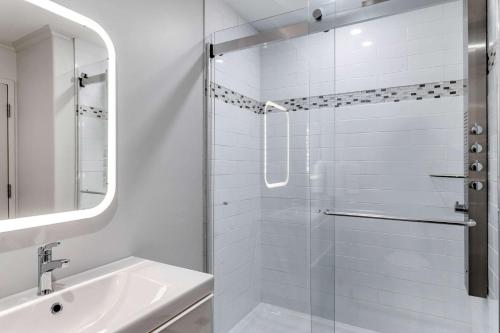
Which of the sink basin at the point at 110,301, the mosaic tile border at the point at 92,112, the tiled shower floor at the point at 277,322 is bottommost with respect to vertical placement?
the tiled shower floor at the point at 277,322

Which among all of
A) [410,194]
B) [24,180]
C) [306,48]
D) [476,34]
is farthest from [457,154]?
[24,180]

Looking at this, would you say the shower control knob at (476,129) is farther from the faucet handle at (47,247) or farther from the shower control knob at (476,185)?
the faucet handle at (47,247)

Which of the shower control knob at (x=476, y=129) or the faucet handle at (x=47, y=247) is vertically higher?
the shower control knob at (x=476, y=129)

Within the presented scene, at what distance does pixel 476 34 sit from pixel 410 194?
3.64 ft

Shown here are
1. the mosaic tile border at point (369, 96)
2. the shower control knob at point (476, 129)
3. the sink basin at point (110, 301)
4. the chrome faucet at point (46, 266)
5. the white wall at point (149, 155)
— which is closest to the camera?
the sink basin at point (110, 301)

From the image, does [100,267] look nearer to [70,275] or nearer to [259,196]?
[70,275]

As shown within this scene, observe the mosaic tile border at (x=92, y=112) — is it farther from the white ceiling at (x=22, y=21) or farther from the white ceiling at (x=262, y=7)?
the white ceiling at (x=262, y=7)

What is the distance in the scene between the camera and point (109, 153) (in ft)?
4.46

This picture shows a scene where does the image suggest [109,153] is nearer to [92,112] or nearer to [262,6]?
[92,112]

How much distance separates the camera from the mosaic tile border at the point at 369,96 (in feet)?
6.52

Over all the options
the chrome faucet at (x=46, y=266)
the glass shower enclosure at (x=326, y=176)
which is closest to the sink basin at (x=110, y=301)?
the chrome faucet at (x=46, y=266)

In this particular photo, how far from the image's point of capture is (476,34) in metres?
1.38

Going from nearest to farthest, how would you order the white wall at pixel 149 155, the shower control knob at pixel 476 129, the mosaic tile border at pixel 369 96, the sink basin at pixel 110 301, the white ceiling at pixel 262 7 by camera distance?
the sink basin at pixel 110 301 → the white wall at pixel 149 155 → the shower control knob at pixel 476 129 → the mosaic tile border at pixel 369 96 → the white ceiling at pixel 262 7

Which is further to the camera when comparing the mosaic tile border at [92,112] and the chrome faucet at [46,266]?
the mosaic tile border at [92,112]
